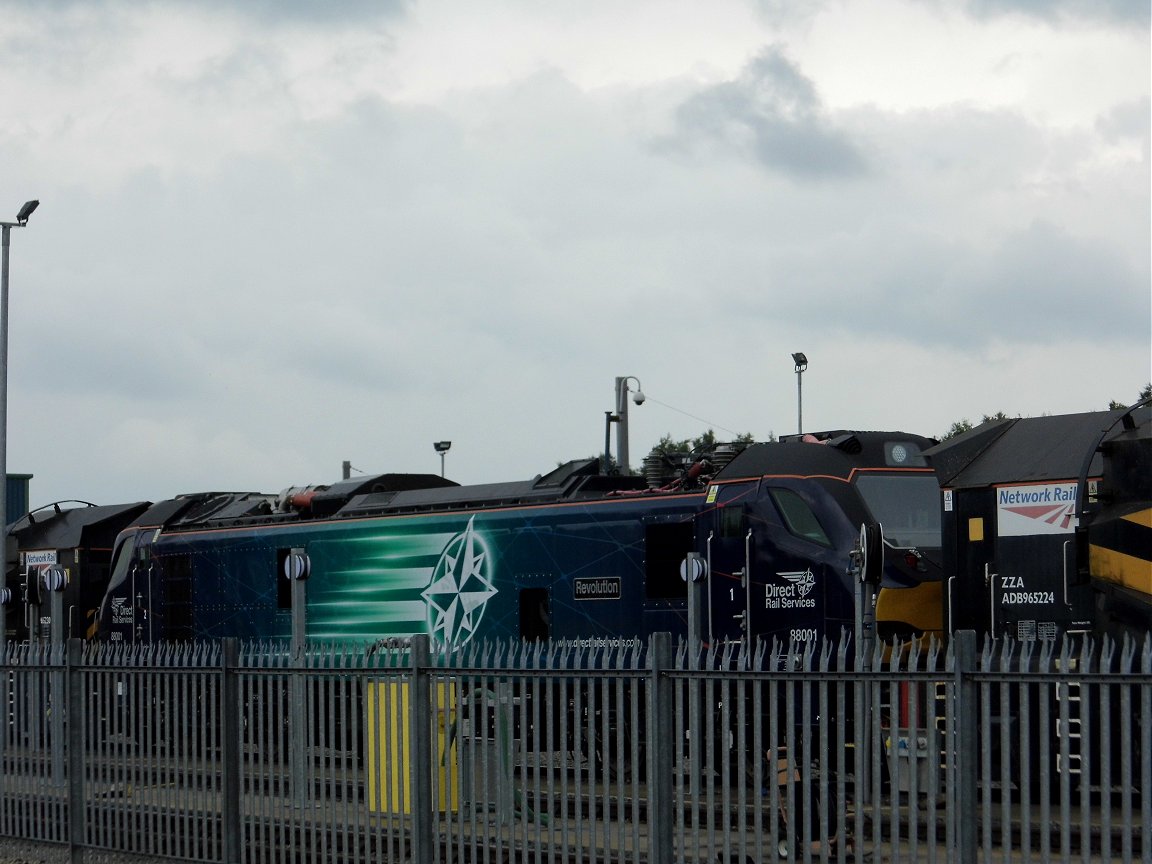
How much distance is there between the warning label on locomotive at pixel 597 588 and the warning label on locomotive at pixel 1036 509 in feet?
16.2

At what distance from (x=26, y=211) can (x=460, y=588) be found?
50.9 ft

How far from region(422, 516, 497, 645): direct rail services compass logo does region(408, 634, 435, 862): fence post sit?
10.2 meters

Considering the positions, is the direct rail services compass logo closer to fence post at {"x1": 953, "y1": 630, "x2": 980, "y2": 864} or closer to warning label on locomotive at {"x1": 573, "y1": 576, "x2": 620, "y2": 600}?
warning label on locomotive at {"x1": 573, "y1": 576, "x2": 620, "y2": 600}

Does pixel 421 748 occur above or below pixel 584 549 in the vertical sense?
below

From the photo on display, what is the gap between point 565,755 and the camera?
1002cm

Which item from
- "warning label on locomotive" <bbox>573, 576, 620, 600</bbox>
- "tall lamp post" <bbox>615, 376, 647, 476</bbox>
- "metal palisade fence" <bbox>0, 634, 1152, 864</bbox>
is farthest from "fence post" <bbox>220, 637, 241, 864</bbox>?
"tall lamp post" <bbox>615, 376, 647, 476</bbox>

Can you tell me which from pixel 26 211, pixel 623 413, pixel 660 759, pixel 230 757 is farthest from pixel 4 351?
pixel 660 759

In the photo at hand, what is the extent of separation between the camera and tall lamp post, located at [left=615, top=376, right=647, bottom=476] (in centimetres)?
2747

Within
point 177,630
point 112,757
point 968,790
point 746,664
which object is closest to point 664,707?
point 746,664

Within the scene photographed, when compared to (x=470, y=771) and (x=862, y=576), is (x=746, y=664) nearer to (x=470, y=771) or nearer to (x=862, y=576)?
(x=470, y=771)

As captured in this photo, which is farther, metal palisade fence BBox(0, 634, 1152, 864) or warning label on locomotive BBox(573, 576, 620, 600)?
warning label on locomotive BBox(573, 576, 620, 600)

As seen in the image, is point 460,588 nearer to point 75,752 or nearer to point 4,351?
point 75,752

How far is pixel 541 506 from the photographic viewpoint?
20641mm

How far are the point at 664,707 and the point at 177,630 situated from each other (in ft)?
62.8
